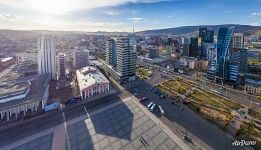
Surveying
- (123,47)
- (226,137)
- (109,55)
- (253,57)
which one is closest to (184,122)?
(226,137)

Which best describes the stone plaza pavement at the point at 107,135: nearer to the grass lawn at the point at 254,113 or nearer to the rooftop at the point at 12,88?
the rooftop at the point at 12,88

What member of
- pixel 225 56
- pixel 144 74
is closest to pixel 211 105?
pixel 225 56

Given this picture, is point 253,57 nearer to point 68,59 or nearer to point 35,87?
point 68,59

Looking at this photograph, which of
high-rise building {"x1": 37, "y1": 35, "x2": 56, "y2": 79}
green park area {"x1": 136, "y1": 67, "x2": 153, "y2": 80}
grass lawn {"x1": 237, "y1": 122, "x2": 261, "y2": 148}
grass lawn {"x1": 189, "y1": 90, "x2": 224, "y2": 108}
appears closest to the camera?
grass lawn {"x1": 237, "y1": 122, "x2": 261, "y2": 148}

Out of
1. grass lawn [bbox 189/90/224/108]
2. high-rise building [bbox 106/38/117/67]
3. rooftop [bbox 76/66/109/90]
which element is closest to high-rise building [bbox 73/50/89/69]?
high-rise building [bbox 106/38/117/67]

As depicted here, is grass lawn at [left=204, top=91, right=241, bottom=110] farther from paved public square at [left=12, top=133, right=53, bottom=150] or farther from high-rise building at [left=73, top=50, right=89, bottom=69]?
high-rise building at [left=73, top=50, right=89, bottom=69]
